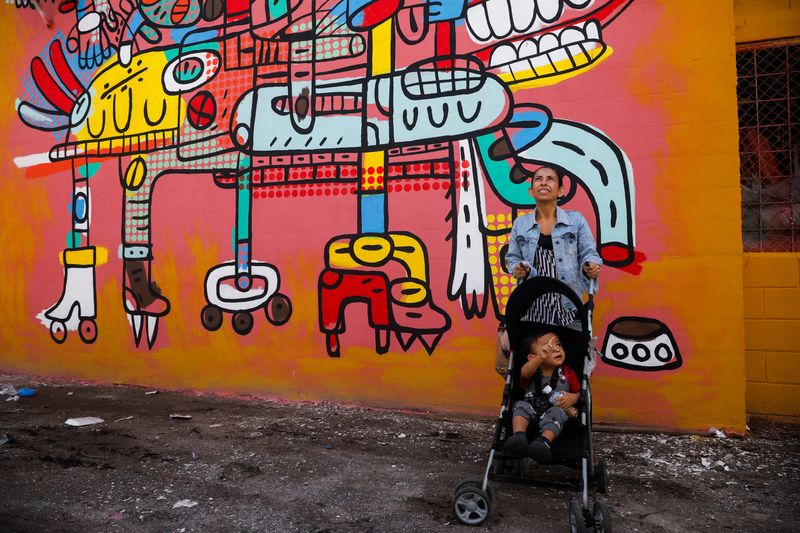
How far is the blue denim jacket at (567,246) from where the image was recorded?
3828 mm

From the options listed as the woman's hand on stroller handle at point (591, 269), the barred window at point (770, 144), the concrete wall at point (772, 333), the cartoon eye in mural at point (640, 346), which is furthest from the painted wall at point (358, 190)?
the woman's hand on stroller handle at point (591, 269)

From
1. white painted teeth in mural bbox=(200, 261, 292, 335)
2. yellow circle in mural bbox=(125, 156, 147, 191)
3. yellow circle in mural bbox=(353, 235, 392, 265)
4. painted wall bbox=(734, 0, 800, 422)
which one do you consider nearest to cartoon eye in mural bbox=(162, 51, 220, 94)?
yellow circle in mural bbox=(125, 156, 147, 191)

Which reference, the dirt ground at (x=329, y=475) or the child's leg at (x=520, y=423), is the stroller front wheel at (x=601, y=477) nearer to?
the dirt ground at (x=329, y=475)

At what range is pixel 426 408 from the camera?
5254 mm

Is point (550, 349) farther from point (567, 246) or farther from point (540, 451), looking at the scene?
point (567, 246)

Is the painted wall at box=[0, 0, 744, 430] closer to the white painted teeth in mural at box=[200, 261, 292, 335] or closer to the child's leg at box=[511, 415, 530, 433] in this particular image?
the white painted teeth in mural at box=[200, 261, 292, 335]

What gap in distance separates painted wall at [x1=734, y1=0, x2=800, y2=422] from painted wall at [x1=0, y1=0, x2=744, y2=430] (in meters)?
0.44

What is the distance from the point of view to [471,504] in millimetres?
3023

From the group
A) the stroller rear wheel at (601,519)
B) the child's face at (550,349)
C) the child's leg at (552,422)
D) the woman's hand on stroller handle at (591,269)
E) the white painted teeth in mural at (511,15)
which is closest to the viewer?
the stroller rear wheel at (601,519)

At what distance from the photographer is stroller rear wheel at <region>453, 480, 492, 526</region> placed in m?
3.00

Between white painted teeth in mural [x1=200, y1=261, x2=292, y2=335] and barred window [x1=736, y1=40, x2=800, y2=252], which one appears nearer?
barred window [x1=736, y1=40, x2=800, y2=252]

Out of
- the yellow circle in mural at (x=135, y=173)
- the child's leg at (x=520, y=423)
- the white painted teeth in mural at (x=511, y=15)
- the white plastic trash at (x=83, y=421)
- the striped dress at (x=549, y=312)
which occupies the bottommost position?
the white plastic trash at (x=83, y=421)

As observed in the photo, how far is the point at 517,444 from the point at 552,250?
4.58 feet

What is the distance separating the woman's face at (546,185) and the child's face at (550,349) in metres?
0.99
